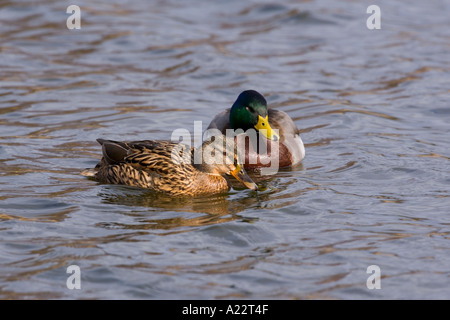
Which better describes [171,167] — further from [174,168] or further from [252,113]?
[252,113]

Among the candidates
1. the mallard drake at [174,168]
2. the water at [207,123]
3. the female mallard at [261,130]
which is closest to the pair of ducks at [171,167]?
the mallard drake at [174,168]

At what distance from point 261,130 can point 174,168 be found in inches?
68.2

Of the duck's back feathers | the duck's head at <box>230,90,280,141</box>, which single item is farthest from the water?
the duck's head at <box>230,90,280,141</box>

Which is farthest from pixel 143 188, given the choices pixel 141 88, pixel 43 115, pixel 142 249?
pixel 141 88

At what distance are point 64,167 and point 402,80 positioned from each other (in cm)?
665

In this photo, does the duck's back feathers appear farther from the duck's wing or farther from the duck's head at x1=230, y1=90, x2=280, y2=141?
the duck's head at x1=230, y1=90, x2=280, y2=141

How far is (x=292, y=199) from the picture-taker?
8.76 metres

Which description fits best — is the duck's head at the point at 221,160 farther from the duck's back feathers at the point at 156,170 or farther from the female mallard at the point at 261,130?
the female mallard at the point at 261,130

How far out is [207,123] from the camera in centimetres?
1189

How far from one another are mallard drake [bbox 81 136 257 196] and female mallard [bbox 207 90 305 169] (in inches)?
44.8

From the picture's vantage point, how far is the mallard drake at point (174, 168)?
29.3ft

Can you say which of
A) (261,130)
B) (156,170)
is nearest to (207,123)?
(261,130)

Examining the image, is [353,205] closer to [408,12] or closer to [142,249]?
[142,249]
